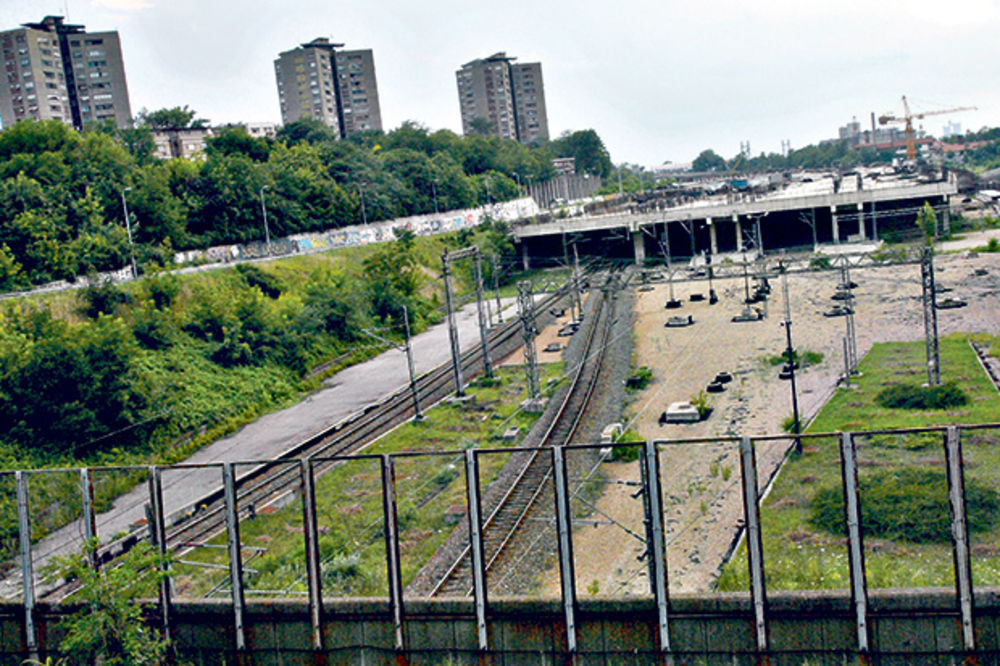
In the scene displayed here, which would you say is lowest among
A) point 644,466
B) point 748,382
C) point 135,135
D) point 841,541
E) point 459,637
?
point 748,382

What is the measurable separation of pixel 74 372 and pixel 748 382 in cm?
2119

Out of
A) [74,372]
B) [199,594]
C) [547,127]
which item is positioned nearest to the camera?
[199,594]

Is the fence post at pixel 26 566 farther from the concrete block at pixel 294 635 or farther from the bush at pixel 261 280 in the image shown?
the bush at pixel 261 280

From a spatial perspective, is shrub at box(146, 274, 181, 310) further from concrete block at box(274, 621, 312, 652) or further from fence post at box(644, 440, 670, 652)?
fence post at box(644, 440, 670, 652)

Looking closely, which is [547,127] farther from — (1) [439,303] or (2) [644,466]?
(2) [644,466]

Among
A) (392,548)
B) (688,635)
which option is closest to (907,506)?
(688,635)

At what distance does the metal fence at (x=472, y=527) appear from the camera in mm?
8719

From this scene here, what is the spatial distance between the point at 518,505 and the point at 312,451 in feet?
39.6

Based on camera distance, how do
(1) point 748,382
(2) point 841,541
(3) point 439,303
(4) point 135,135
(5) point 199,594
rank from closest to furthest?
(2) point 841,541 → (5) point 199,594 → (1) point 748,382 → (3) point 439,303 → (4) point 135,135

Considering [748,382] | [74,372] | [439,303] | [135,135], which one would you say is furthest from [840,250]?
[135,135]

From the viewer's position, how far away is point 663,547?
9016 millimetres

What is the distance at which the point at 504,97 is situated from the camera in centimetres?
15788

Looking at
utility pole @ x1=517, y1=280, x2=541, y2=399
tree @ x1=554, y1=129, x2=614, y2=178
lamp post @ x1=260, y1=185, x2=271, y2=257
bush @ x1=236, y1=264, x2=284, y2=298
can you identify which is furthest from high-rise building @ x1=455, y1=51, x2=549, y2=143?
utility pole @ x1=517, y1=280, x2=541, y2=399

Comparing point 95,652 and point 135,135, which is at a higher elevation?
point 135,135
